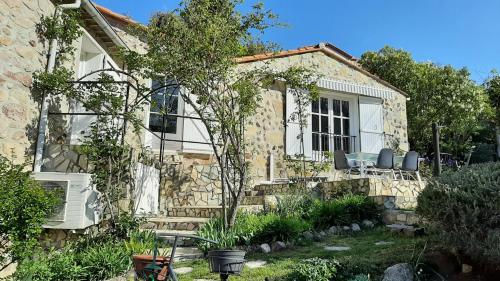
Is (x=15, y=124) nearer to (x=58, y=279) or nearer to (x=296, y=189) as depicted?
(x=58, y=279)

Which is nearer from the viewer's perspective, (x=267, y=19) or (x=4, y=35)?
(x=4, y=35)

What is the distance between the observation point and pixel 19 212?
4797 millimetres

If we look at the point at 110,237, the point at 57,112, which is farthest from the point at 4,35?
the point at 110,237

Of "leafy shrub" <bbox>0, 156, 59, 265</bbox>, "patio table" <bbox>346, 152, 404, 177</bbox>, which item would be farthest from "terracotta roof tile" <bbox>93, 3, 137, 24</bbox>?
"leafy shrub" <bbox>0, 156, 59, 265</bbox>

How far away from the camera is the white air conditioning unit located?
19.3 feet

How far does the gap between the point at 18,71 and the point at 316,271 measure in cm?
504

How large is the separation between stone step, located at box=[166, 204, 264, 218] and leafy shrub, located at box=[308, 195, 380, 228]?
1.23 meters

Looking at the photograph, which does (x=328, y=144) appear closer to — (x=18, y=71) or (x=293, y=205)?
(x=293, y=205)

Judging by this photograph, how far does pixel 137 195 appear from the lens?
8.04 meters

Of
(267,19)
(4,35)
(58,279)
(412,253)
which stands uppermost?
(267,19)

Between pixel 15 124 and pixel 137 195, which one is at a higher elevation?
pixel 15 124

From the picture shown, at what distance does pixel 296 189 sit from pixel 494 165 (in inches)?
195

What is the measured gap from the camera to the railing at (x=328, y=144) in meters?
13.4

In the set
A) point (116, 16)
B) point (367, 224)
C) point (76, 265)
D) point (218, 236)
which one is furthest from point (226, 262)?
point (116, 16)
